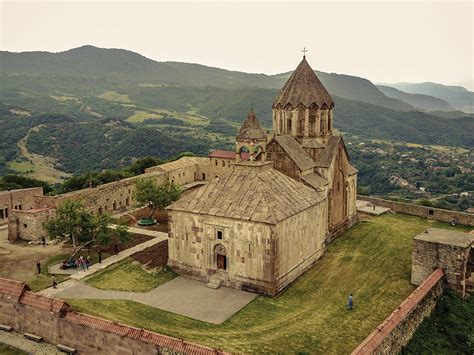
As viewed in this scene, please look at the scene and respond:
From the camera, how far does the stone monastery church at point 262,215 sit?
89.8 ft

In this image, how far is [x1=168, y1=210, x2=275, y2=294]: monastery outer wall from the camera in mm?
27062

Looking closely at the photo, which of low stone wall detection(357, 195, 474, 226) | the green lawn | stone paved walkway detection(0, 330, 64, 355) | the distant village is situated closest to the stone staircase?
the green lawn

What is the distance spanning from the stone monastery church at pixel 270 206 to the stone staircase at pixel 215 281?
0.19ft

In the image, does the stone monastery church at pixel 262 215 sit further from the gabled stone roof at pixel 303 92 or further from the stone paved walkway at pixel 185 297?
the stone paved walkway at pixel 185 297

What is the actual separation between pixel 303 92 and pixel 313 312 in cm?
1943

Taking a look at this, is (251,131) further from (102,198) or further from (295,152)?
(102,198)

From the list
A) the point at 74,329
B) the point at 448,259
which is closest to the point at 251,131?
the point at 448,259

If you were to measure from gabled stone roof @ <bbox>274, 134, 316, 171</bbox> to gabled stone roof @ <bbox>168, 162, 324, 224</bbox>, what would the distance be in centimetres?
326

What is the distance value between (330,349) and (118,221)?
24.3 metres

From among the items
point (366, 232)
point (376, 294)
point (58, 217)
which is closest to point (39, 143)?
point (58, 217)

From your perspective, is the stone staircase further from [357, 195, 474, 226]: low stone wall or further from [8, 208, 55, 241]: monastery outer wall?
[357, 195, 474, 226]: low stone wall

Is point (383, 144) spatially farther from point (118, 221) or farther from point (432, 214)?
A: point (118, 221)

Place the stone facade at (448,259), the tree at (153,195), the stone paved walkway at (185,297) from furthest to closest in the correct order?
the tree at (153,195)
the stone facade at (448,259)
the stone paved walkway at (185,297)

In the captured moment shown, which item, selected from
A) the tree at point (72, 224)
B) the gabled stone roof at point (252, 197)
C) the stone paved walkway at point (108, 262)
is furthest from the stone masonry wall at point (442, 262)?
the tree at point (72, 224)
